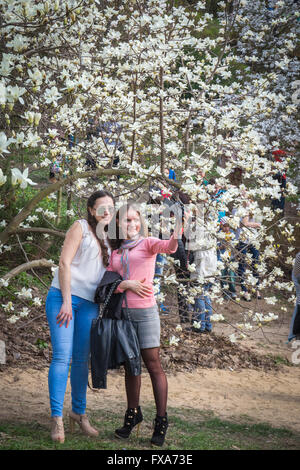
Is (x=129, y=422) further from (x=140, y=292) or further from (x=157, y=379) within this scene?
(x=140, y=292)

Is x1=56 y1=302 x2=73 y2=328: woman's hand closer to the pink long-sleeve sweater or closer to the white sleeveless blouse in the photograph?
the white sleeveless blouse

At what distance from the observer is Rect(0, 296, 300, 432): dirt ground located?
4965 millimetres

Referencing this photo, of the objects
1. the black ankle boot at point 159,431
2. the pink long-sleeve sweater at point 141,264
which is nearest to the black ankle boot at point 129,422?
the black ankle boot at point 159,431

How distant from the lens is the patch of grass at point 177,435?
3531mm

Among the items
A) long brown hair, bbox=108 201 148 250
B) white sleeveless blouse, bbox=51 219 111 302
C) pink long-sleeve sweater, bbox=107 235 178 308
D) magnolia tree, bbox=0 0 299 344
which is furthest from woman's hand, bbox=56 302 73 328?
magnolia tree, bbox=0 0 299 344

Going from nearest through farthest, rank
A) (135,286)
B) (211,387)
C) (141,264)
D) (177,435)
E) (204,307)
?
(135,286) < (141,264) < (177,435) < (211,387) < (204,307)

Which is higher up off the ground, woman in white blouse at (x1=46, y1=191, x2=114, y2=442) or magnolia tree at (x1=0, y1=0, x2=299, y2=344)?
magnolia tree at (x1=0, y1=0, x2=299, y2=344)

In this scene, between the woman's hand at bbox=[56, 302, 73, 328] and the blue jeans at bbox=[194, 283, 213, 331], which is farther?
the blue jeans at bbox=[194, 283, 213, 331]

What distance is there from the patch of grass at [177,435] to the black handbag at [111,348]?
0.45 m

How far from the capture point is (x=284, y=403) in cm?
564

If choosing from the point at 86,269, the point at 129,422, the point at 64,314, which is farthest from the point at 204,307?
the point at 64,314

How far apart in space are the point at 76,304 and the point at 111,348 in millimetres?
376

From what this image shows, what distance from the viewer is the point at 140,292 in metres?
3.59
